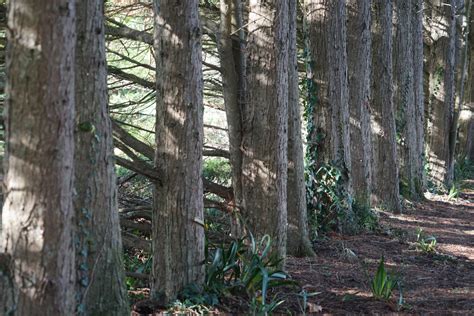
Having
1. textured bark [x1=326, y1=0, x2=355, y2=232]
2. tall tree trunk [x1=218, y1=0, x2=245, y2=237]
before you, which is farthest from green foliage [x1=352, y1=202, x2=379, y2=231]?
tall tree trunk [x1=218, y1=0, x2=245, y2=237]

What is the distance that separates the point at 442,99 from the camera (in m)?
21.2

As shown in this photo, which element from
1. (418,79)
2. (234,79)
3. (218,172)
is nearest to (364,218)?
(218,172)

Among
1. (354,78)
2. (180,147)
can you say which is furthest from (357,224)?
→ (180,147)

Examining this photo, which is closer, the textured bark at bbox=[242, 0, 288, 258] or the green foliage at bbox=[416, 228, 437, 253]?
the textured bark at bbox=[242, 0, 288, 258]

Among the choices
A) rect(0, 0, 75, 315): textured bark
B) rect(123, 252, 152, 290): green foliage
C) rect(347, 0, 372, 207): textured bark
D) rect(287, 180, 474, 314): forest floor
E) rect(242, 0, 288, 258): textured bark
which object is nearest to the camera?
rect(0, 0, 75, 315): textured bark

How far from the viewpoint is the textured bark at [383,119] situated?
15570mm

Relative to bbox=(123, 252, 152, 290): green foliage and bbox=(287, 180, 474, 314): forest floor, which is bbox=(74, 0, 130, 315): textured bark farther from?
bbox=(287, 180, 474, 314): forest floor

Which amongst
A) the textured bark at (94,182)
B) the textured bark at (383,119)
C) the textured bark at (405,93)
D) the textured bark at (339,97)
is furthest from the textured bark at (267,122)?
the textured bark at (405,93)

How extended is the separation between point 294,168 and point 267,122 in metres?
1.69

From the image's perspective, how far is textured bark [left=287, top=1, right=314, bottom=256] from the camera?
997 cm

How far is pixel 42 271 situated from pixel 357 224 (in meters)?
8.86

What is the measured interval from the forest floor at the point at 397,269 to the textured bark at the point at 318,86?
146cm

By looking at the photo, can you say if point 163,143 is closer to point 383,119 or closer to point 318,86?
point 318,86

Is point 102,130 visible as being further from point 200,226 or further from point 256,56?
point 256,56
